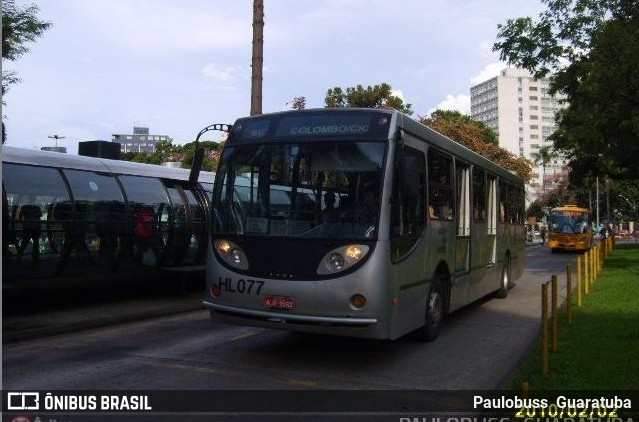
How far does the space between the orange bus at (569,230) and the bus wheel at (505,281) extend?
27461mm

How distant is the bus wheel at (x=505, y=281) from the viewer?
14.2m

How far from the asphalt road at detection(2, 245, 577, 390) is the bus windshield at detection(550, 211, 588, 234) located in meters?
31.8

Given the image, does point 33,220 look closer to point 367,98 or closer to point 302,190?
point 302,190

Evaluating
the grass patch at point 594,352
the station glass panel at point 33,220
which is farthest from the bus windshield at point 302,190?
the station glass panel at point 33,220

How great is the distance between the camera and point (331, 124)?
7477 millimetres

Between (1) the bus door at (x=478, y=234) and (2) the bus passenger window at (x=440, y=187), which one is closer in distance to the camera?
(2) the bus passenger window at (x=440, y=187)

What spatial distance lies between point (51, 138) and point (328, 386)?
44.2 m

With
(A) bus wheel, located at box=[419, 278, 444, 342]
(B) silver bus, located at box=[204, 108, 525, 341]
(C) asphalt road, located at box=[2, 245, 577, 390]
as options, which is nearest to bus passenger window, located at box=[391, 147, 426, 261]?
(B) silver bus, located at box=[204, 108, 525, 341]

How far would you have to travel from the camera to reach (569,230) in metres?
40.0

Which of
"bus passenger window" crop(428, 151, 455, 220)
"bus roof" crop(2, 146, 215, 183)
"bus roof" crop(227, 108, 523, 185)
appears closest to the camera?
"bus roof" crop(227, 108, 523, 185)

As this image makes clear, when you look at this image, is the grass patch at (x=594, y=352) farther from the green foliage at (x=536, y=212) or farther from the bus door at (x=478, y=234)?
the green foliage at (x=536, y=212)

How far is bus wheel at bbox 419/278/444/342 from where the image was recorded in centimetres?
859

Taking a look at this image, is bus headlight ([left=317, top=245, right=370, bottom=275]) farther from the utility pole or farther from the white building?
the white building

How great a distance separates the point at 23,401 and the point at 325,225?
338 cm
